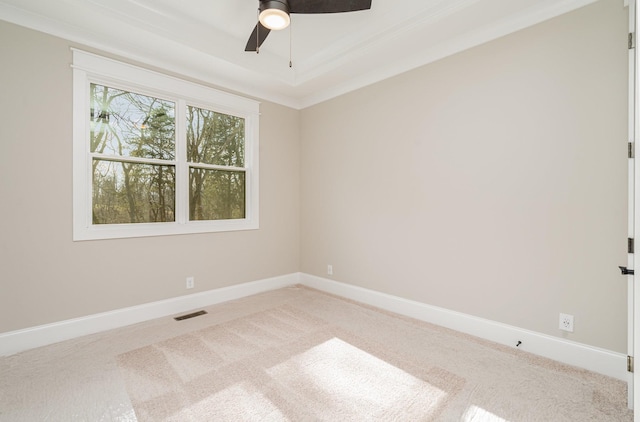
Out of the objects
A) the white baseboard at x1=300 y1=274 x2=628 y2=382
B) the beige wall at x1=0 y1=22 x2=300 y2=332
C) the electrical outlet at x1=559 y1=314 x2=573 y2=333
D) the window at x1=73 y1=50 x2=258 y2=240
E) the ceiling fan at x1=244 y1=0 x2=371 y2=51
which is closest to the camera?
the ceiling fan at x1=244 y1=0 x2=371 y2=51

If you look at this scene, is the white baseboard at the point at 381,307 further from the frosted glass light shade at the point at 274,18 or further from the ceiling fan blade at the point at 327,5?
the frosted glass light shade at the point at 274,18

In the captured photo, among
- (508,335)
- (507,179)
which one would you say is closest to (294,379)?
(508,335)

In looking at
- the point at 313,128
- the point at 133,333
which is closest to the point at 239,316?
the point at 133,333

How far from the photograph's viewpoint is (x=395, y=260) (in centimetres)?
319

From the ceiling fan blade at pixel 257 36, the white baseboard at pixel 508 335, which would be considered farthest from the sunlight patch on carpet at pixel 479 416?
the ceiling fan blade at pixel 257 36

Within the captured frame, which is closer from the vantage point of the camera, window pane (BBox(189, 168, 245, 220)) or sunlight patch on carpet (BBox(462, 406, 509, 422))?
sunlight patch on carpet (BBox(462, 406, 509, 422))

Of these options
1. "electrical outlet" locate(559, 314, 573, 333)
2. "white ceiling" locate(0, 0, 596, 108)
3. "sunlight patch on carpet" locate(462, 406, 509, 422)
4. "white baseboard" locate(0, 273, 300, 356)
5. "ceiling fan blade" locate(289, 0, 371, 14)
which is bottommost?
"sunlight patch on carpet" locate(462, 406, 509, 422)

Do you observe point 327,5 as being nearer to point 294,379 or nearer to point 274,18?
point 274,18

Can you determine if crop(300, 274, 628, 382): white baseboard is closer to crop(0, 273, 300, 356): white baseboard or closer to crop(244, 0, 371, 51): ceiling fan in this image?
crop(0, 273, 300, 356): white baseboard

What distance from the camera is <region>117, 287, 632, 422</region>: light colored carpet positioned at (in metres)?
1.65

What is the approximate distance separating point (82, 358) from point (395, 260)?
2893mm

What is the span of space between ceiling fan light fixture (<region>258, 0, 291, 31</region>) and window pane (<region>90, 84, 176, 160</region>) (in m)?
1.80

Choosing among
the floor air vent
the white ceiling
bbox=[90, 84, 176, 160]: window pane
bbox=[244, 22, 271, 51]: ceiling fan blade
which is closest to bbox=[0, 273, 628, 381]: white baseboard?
the floor air vent

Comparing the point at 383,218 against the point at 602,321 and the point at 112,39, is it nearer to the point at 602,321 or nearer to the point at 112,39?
the point at 602,321
